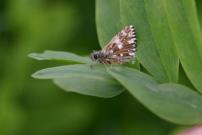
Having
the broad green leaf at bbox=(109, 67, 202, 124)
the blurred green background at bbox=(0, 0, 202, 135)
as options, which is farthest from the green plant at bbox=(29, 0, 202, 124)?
the blurred green background at bbox=(0, 0, 202, 135)

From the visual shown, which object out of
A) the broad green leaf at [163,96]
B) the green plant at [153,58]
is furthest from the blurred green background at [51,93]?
the broad green leaf at [163,96]

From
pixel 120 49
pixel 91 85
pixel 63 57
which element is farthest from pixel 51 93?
Result: pixel 91 85

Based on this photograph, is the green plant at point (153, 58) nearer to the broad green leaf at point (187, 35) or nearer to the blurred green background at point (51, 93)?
the broad green leaf at point (187, 35)

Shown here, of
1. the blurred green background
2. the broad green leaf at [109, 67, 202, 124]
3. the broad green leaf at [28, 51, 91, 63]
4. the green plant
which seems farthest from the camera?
the blurred green background

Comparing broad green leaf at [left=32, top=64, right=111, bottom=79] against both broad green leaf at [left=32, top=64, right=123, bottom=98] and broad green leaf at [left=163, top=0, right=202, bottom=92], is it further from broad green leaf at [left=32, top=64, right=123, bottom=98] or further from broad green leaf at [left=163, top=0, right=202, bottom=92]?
broad green leaf at [left=163, top=0, right=202, bottom=92]

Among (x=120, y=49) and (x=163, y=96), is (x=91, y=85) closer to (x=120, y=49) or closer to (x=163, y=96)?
(x=163, y=96)

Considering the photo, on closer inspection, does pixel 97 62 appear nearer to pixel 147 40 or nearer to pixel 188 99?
pixel 147 40

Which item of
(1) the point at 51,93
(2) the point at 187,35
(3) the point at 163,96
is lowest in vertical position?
(1) the point at 51,93
